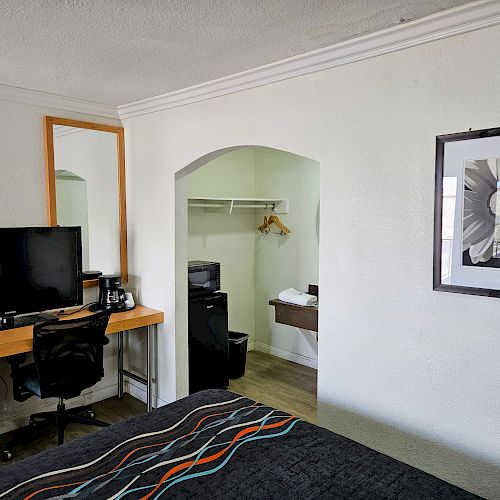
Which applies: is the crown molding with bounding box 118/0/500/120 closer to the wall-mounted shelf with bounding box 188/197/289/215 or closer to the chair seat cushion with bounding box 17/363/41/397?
the wall-mounted shelf with bounding box 188/197/289/215

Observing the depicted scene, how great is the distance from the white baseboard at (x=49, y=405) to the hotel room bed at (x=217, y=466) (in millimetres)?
1754

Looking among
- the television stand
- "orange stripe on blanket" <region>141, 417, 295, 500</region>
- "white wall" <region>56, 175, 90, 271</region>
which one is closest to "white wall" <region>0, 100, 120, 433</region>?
"white wall" <region>56, 175, 90, 271</region>

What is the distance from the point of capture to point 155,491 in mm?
1582

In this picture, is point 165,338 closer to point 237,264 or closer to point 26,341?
point 26,341

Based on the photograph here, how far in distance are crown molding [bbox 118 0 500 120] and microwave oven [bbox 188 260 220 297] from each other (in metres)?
1.30

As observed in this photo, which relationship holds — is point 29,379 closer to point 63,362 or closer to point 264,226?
point 63,362

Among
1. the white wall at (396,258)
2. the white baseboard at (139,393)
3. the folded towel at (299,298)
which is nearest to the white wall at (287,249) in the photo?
the folded towel at (299,298)

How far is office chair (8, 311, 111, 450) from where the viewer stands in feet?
9.41

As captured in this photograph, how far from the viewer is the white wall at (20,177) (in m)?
3.22

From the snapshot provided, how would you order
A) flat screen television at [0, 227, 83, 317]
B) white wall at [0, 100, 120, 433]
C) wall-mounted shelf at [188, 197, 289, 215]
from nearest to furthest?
flat screen television at [0, 227, 83, 317], white wall at [0, 100, 120, 433], wall-mounted shelf at [188, 197, 289, 215]

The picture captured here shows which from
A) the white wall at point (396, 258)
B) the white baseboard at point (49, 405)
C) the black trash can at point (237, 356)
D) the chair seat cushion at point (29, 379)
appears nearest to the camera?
the white wall at point (396, 258)

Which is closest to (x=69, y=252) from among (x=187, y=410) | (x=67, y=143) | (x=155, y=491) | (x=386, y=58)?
(x=67, y=143)

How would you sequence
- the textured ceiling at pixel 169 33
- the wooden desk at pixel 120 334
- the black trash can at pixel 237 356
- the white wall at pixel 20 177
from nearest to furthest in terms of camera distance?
the textured ceiling at pixel 169 33, the wooden desk at pixel 120 334, the white wall at pixel 20 177, the black trash can at pixel 237 356

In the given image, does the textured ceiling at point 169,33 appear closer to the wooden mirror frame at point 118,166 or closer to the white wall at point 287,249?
the wooden mirror frame at point 118,166
